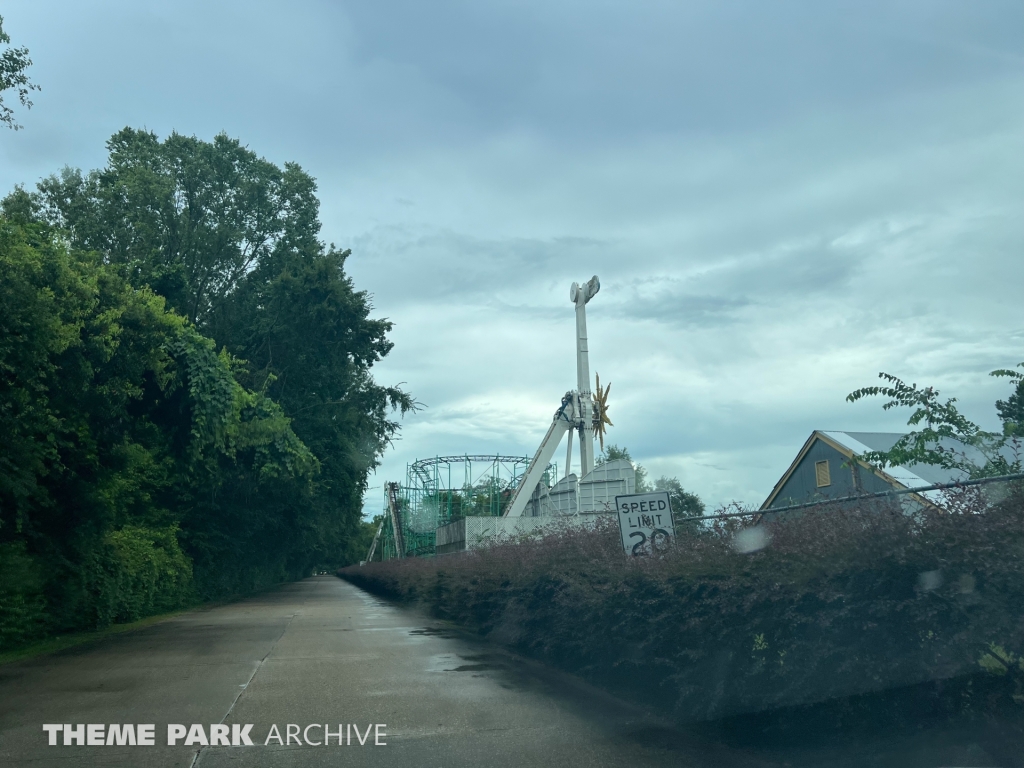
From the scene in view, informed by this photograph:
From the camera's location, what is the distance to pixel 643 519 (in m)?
10.7

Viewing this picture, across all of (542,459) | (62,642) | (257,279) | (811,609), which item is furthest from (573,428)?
(811,609)

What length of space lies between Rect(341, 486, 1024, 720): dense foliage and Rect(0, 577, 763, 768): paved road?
59cm

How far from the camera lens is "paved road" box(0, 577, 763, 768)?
277 inches

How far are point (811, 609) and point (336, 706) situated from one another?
194 inches

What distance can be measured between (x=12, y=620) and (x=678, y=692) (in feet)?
36.5

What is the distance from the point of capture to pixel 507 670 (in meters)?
12.0

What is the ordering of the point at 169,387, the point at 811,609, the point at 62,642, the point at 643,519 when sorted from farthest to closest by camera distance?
the point at 169,387 → the point at 62,642 → the point at 643,519 → the point at 811,609

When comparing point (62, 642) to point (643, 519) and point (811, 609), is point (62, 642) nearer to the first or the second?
point (643, 519)

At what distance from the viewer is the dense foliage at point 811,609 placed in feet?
18.2

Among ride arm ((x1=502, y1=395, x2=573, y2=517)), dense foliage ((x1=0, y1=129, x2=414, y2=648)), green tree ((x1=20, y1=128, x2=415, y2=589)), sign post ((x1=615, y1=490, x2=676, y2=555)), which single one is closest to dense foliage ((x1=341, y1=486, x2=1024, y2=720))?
sign post ((x1=615, y1=490, x2=676, y2=555))

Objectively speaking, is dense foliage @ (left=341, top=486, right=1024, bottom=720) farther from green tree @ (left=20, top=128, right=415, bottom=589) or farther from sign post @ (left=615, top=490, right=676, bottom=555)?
green tree @ (left=20, top=128, right=415, bottom=589)

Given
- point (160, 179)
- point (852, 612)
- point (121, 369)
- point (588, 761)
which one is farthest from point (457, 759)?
point (160, 179)

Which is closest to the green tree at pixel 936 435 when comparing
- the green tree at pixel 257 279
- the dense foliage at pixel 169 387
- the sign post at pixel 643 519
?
the sign post at pixel 643 519

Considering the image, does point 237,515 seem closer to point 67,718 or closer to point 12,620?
point 12,620
